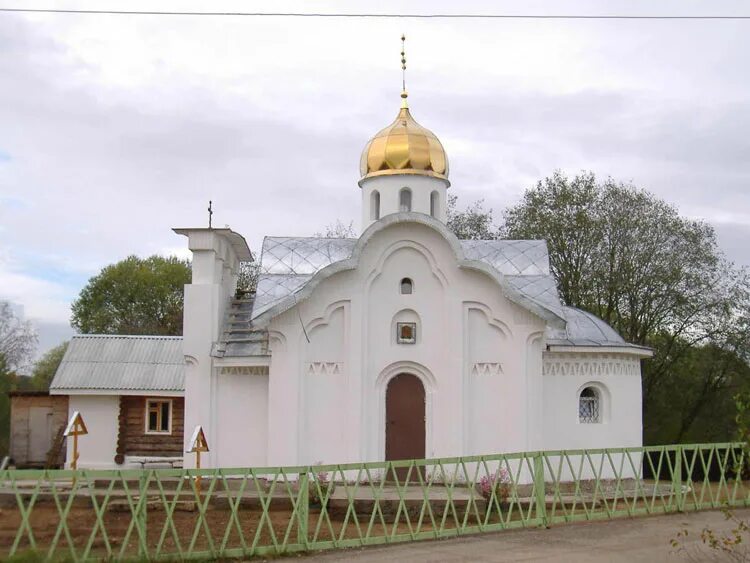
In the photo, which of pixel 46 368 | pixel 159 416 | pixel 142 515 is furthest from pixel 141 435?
pixel 46 368

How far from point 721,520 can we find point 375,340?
729 cm

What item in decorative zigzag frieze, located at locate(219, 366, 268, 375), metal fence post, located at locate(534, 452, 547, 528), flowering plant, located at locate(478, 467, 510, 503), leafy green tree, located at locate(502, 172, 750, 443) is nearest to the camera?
metal fence post, located at locate(534, 452, 547, 528)

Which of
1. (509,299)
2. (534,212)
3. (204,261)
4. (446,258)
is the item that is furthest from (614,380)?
(534,212)

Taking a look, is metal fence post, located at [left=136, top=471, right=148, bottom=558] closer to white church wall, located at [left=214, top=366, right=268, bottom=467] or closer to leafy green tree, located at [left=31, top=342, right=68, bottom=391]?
white church wall, located at [left=214, top=366, right=268, bottom=467]

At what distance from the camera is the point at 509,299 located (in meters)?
18.1

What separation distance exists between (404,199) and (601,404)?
21.0 feet

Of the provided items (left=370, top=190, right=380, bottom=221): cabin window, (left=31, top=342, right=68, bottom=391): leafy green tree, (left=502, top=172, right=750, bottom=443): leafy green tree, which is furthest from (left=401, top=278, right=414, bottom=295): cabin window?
(left=31, top=342, right=68, bottom=391): leafy green tree

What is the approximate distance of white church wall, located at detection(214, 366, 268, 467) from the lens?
1922cm

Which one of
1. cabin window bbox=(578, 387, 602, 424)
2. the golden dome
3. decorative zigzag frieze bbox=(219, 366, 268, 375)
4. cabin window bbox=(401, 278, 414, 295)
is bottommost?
cabin window bbox=(578, 387, 602, 424)

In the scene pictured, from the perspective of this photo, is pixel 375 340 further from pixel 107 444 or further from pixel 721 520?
pixel 107 444

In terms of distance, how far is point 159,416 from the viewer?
2420 cm

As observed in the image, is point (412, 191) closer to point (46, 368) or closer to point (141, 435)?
point (141, 435)

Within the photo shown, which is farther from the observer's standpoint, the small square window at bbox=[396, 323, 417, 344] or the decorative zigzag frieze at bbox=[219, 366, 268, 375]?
the decorative zigzag frieze at bbox=[219, 366, 268, 375]

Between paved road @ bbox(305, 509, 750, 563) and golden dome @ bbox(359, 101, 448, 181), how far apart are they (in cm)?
1035
